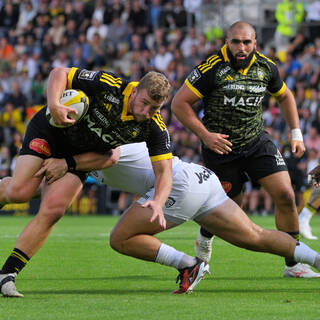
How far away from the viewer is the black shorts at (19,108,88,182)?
A: 6875mm

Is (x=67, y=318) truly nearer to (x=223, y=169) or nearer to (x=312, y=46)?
(x=223, y=169)

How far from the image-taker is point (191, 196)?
6.83 m

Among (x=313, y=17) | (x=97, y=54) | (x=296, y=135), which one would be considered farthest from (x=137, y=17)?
(x=296, y=135)

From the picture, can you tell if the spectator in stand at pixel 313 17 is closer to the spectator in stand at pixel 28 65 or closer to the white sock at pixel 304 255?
the spectator in stand at pixel 28 65

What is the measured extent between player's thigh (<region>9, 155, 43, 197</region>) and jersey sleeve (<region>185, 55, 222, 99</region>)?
1.89 m

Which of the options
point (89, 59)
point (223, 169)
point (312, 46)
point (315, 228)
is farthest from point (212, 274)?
point (89, 59)

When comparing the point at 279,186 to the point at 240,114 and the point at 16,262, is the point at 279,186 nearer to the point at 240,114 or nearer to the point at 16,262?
the point at 240,114

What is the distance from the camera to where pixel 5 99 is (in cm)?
2558

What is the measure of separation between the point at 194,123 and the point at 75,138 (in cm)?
146

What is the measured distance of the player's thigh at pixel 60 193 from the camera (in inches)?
264

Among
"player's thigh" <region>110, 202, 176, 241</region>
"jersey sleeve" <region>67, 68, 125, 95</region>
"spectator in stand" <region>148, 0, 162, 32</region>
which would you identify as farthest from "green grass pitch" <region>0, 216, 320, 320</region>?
"spectator in stand" <region>148, 0, 162, 32</region>

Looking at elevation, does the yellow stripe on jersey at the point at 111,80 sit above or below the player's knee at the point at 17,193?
above

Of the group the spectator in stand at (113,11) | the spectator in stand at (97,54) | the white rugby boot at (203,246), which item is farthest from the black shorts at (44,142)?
the spectator in stand at (113,11)

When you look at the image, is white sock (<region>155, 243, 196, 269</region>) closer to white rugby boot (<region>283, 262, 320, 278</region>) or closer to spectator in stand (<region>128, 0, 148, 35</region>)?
white rugby boot (<region>283, 262, 320, 278</region>)
